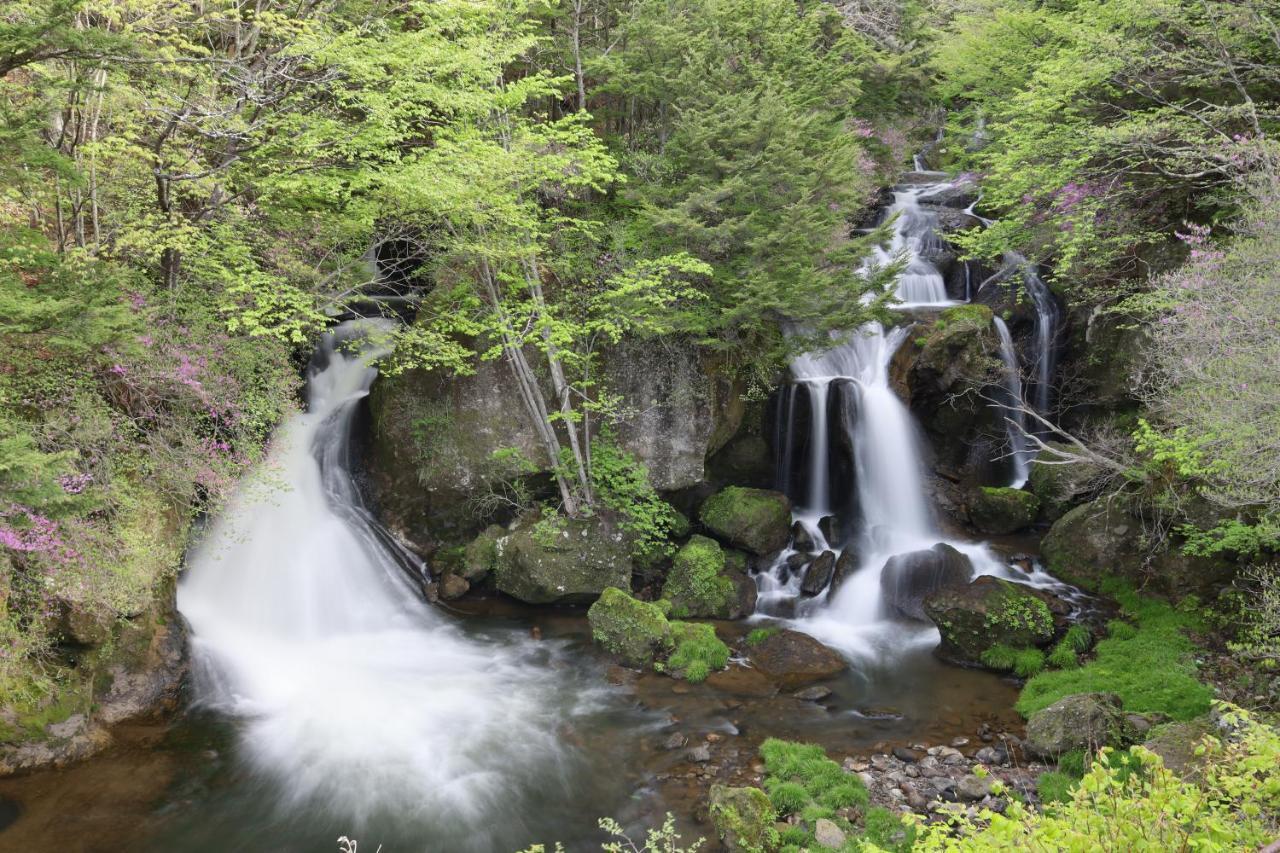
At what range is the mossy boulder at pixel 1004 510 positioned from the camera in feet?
45.5

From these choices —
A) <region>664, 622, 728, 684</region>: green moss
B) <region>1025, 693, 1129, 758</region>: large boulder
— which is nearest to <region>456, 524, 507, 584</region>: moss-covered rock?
<region>664, 622, 728, 684</region>: green moss

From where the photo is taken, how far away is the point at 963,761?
810cm

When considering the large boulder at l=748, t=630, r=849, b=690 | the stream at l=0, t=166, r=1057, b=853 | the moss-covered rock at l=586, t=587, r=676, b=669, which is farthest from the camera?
the moss-covered rock at l=586, t=587, r=676, b=669

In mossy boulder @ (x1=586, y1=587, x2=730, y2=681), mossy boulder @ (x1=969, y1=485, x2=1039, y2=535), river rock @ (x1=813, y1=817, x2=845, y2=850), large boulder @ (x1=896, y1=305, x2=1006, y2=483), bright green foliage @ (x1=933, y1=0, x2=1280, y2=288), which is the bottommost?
river rock @ (x1=813, y1=817, x2=845, y2=850)

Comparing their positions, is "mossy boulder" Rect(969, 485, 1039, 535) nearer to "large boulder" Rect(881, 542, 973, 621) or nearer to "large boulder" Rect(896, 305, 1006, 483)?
"large boulder" Rect(896, 305, 1006, 483)

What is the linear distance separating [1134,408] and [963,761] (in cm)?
907

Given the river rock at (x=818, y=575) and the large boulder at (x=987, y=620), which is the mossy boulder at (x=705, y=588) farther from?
the large boulder at (x=987, y=620)

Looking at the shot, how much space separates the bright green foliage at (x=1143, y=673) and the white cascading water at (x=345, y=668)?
22.7ft

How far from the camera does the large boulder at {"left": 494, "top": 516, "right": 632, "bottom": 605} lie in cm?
1223

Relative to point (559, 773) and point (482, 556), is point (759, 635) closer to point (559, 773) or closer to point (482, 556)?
point (559, 773)


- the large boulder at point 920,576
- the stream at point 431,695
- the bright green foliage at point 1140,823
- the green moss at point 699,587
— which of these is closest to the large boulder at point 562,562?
the stream at point 431,695

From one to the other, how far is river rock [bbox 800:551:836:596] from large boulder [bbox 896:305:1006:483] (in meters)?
4.31

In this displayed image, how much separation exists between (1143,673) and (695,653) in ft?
20.1

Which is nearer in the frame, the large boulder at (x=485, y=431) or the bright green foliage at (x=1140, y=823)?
the bright green foliage at (x=1140, y=823)
